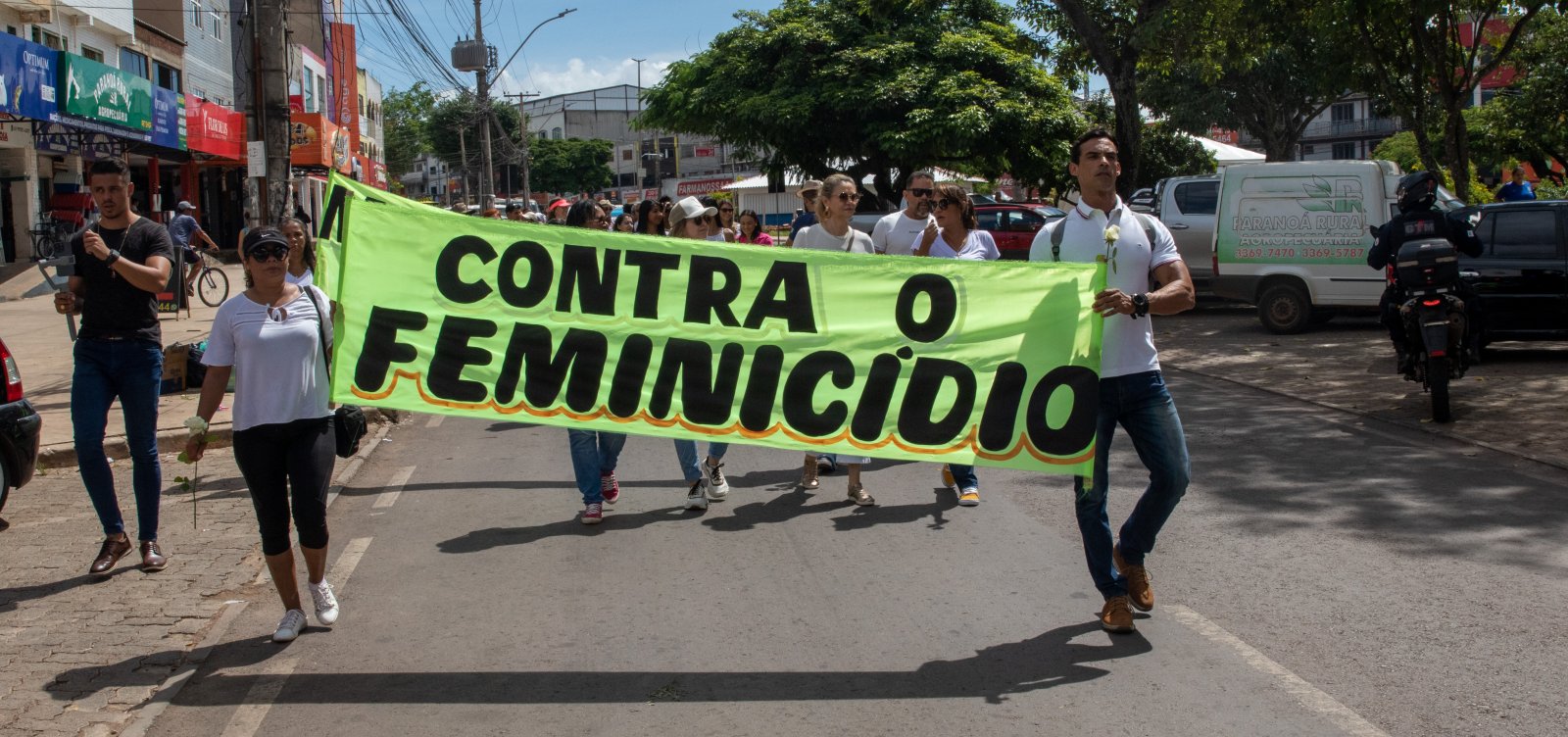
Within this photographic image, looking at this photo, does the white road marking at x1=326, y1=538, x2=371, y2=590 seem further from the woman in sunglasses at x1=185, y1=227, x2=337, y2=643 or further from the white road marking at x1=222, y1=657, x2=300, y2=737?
Result: the white road marking at x1=222, y1=657, x2=300, y2=737

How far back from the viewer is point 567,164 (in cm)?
10969

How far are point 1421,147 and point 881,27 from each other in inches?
657

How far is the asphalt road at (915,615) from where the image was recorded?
4.62 meters

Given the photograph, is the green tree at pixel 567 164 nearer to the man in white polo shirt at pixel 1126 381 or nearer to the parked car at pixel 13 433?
the parked car at pixel 13 433

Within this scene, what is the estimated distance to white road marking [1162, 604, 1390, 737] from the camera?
14.3 feet


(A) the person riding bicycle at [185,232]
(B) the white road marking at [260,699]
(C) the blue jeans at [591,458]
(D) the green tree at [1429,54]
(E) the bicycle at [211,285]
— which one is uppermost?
(D) the green tree at [1429,54]

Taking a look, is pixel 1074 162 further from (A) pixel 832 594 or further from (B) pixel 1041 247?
(A) pixel 832 594

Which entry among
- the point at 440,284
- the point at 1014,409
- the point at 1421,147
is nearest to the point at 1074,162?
the point at 1014,409

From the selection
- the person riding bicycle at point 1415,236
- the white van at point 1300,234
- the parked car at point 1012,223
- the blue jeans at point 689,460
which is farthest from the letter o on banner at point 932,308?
the parked car at point 1012,223

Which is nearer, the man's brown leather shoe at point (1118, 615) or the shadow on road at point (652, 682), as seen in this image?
the shadow on road at point (652, 682)

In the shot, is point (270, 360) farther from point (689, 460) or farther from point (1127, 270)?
point (1127, 270)

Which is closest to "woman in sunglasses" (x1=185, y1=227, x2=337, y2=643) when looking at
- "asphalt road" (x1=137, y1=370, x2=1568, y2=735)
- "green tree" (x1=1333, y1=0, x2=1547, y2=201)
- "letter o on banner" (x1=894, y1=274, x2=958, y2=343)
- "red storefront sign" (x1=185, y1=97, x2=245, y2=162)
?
"asphalt road" (x1=137, y1=370, x2=1568, y2=735)

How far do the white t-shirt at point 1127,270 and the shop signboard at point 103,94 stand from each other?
22.6 m

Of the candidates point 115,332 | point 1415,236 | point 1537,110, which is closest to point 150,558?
point 115,332
